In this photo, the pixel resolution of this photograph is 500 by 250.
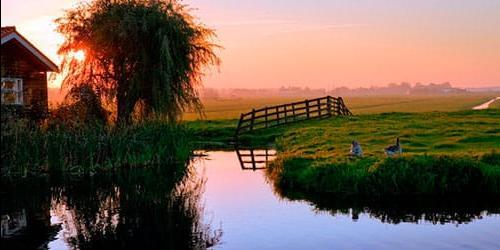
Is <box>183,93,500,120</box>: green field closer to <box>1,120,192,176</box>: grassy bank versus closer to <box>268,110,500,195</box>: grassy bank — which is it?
<box>1,120,192,176</box>: grassy bank

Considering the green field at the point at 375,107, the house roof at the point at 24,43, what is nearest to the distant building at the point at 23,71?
the house roof at the point at 24,43

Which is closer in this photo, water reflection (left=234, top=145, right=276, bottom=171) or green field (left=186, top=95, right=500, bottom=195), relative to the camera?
green field (left=186, top=95, right=500, bottom=195)

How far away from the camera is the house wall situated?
3109cm

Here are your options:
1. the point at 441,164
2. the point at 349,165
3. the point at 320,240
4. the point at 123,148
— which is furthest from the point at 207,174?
the point at 320,240

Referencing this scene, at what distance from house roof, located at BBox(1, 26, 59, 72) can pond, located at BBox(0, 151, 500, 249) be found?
940cm

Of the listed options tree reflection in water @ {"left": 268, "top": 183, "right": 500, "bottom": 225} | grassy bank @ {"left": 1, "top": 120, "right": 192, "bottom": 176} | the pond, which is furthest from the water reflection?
tree reflection in water @ {"left": 268, "top": 183, "right": 500, "bottom": 225}

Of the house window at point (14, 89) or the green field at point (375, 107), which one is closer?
the house window at point (14, 89)

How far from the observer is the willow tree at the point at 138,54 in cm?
3534

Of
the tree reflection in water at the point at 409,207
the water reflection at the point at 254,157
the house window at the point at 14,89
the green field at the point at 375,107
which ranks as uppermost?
the house window at the point at 14,89

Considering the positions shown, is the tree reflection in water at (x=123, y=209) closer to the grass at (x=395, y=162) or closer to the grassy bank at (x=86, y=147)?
the grassy bank at (x=86, y=147)

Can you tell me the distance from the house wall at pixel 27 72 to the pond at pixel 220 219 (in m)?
9.95

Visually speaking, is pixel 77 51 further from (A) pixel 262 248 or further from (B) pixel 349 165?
(A) pixel 262 248

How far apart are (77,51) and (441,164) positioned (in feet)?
79.6

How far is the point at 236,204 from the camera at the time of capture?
19.5 metres
